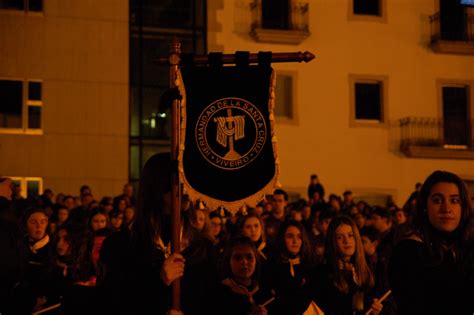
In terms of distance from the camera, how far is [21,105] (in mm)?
20156

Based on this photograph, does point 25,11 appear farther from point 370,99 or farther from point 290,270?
point 290,270

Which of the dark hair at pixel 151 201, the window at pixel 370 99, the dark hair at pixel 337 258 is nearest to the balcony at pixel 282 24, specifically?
the window at pixel 370 99

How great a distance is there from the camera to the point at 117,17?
20.7 m

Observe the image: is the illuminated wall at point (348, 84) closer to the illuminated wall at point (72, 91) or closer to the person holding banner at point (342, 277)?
the illuminated wall at point (72, 91)

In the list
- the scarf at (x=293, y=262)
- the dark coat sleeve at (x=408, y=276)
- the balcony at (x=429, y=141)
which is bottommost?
the scarf at (x=293, y=262)

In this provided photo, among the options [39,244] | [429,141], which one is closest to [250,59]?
[39,244]

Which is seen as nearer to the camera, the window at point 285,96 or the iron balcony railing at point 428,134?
the window at point 285,96

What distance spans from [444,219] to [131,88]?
58.5ft

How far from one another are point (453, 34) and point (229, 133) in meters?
19.4

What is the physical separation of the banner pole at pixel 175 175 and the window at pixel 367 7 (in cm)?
1837

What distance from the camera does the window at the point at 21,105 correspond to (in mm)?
20047

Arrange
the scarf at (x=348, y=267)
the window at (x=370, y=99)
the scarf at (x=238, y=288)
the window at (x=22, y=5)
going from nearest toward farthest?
the scarf at (x=238, y=288), the scarf at (x=348, y=267), the window at (x=22, y=5), the window at (x=370, y=99)

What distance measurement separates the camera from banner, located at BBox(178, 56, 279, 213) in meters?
4.81

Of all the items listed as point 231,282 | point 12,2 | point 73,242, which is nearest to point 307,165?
point 12,2
